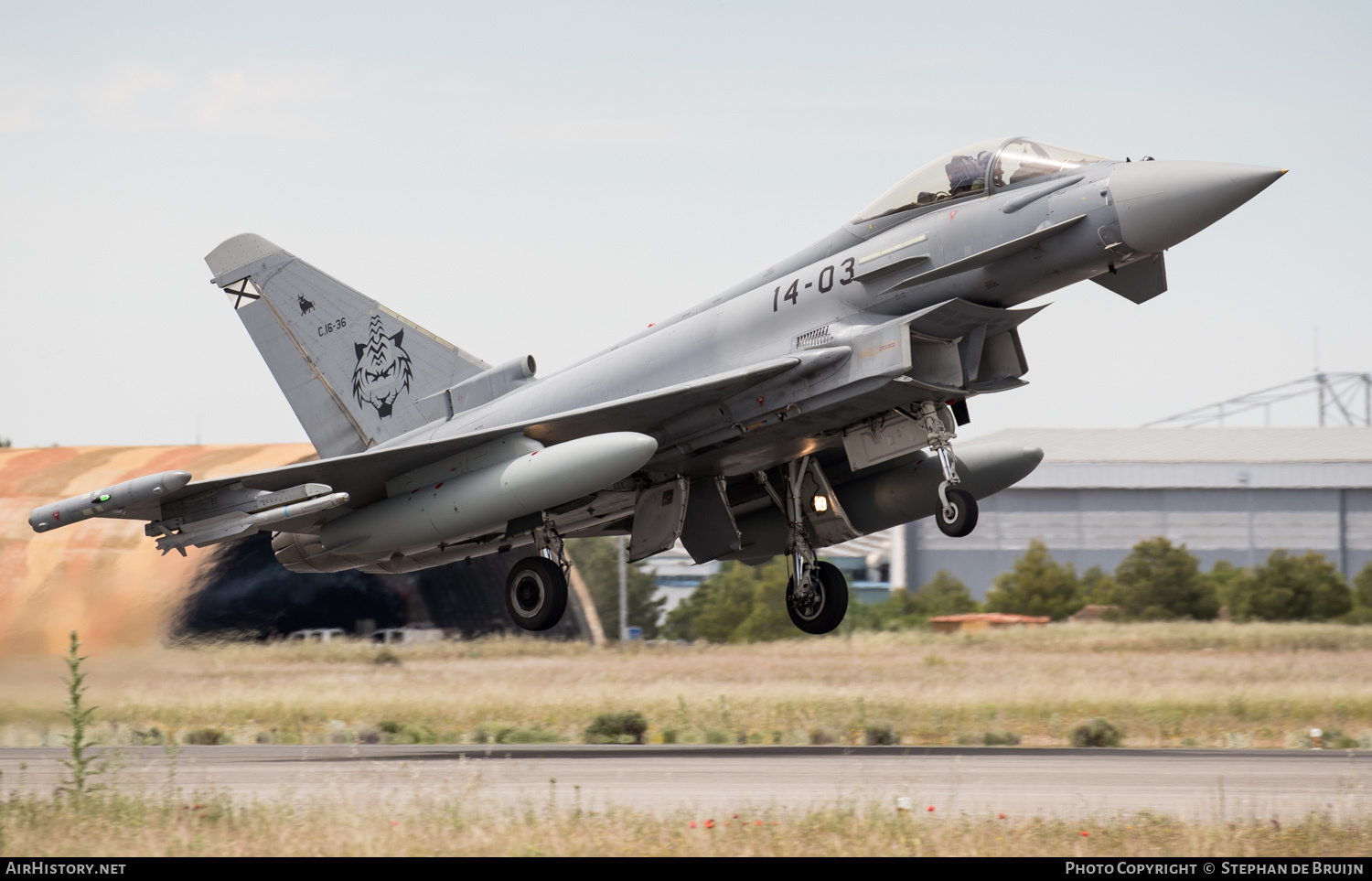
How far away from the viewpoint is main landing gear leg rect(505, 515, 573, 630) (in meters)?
15.6

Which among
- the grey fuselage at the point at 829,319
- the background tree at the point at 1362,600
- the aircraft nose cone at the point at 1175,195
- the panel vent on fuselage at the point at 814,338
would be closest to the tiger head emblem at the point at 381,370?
the grey fuselage at the point at 829,319

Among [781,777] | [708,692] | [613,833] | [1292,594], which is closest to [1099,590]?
[1292,594]

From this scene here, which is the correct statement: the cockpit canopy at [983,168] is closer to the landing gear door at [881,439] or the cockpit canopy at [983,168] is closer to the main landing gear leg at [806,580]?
the landing gear door at [881,439]

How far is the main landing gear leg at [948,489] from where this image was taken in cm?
1331

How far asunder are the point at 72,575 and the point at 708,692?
11.6 meters

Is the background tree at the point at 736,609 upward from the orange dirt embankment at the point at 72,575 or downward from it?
downward

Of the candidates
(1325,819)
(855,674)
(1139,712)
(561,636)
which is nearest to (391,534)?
(1325,819)

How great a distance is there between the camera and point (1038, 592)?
55688mm

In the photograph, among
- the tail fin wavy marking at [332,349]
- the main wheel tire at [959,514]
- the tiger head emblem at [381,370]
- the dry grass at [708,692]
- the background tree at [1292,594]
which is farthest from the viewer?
the background tree at [1292,594]

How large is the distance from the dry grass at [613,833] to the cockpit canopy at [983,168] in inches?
233

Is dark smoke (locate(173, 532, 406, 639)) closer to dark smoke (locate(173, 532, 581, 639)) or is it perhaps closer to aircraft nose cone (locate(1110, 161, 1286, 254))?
dark smoke (locate(173, 532, 581, 639))

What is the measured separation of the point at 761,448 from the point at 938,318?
108 inches

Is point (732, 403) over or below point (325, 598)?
over

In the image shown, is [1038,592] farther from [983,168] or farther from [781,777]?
[983,168]
